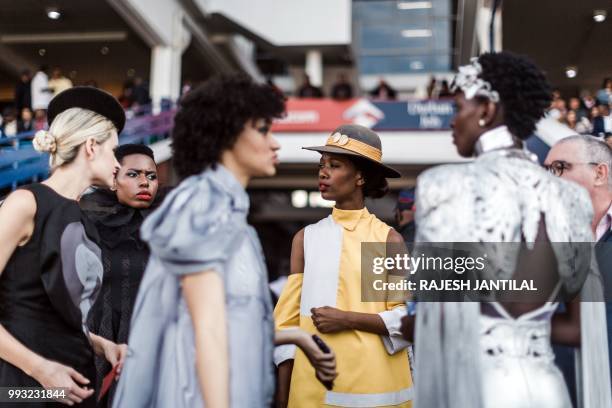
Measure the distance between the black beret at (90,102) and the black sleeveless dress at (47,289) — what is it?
0.38 metres

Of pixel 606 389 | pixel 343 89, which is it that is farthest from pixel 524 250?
pixel 343 89

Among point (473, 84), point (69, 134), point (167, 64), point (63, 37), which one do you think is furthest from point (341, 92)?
point (473, 84)

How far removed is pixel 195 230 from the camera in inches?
66.2

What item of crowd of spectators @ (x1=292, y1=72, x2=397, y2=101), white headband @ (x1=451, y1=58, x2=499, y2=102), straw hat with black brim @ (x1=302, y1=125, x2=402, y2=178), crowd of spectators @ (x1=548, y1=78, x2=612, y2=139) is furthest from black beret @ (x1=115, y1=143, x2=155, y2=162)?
crowd of spectators @ (x1=292, y1=72, x2=397, y2=101)

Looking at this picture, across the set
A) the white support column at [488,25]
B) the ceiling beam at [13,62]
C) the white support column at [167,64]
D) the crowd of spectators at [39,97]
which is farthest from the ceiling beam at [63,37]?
the white support column at [488,25]

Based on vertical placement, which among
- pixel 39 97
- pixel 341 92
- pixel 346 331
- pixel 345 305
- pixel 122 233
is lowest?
pixel 346 331

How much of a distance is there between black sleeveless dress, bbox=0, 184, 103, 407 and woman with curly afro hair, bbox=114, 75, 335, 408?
0.48 meters

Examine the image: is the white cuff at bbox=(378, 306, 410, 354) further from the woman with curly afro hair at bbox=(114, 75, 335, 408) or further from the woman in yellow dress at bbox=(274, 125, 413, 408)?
the woman with curly afro hair at bbox=(114, 75, 335, 408)

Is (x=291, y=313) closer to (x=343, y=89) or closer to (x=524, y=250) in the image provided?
(x=524, y=250)

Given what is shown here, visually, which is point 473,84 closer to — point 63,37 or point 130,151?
point 130,151

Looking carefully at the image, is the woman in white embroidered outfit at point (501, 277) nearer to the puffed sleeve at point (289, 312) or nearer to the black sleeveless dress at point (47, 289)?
the puffed sleeve at point (289, 312)

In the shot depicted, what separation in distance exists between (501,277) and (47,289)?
153 cm

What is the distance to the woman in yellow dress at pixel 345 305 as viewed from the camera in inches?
Result: 99.4
